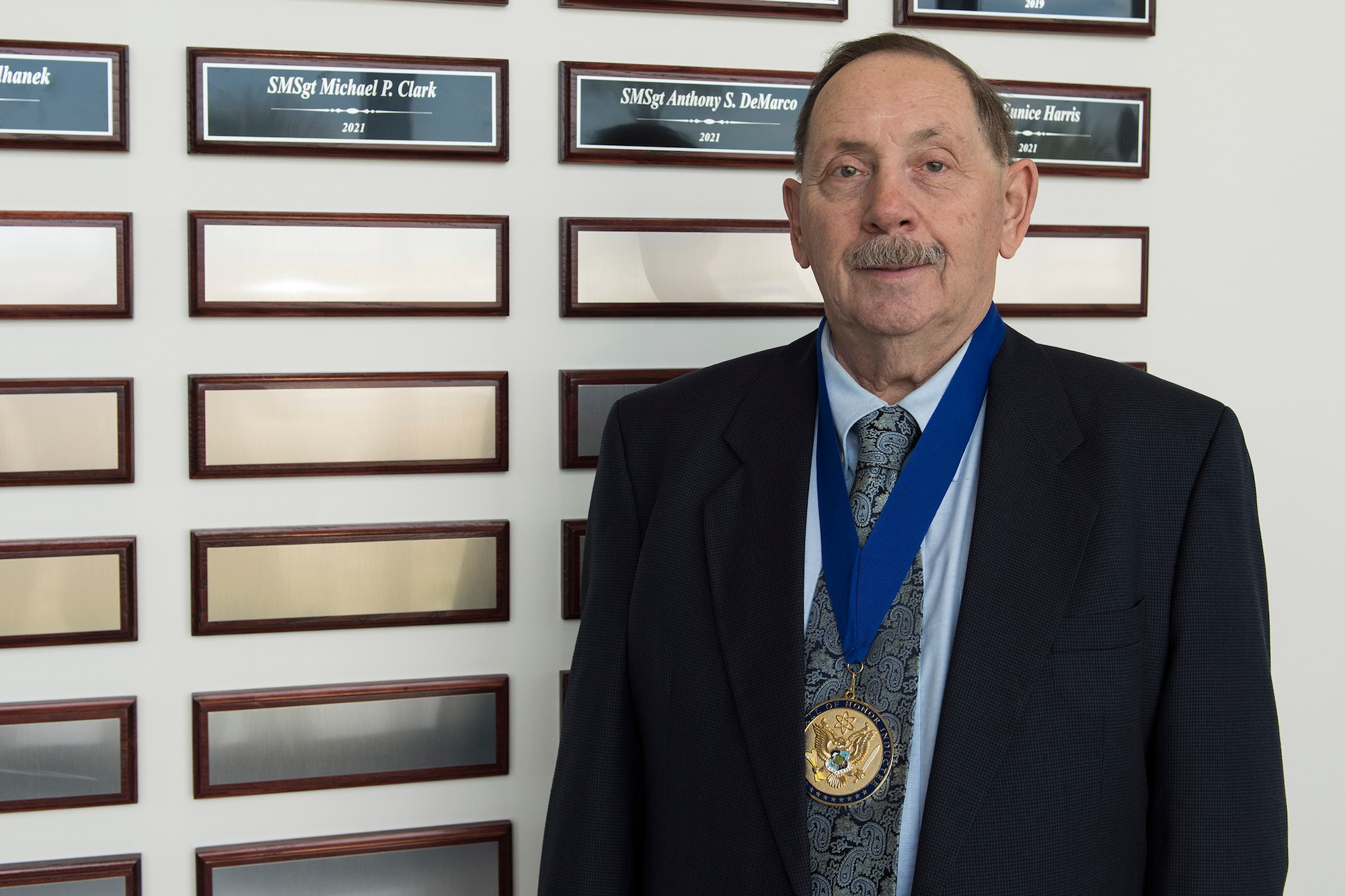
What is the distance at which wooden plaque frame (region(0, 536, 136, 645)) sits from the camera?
4.81 feet

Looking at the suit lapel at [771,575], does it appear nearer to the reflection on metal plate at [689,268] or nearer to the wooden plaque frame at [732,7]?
the reflection on metal plate at [689,268]

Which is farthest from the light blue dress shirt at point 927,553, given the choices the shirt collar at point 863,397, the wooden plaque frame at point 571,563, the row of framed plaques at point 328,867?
the row of framed plaques at point 328,867

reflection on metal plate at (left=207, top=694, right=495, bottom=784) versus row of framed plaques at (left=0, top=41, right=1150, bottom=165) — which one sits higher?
row of framed plaques at (left=0, top=41, right=1150, bottom=165)

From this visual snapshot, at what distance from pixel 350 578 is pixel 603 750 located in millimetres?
560

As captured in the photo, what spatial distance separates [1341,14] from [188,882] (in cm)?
228

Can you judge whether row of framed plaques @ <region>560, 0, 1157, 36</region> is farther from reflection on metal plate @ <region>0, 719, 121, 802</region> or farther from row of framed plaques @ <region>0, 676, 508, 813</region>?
reflection on metal plate @ <region>0, 719, 121, 802</region>

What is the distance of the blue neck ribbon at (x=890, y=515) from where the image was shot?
1037mm

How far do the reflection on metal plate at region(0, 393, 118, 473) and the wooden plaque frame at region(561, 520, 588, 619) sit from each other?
634 mm

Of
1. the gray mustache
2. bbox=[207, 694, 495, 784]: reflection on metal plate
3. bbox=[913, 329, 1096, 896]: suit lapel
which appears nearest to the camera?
bbox=[913, 329, 1096, 896]: suit lapel

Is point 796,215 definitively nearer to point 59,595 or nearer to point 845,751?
point 845,751

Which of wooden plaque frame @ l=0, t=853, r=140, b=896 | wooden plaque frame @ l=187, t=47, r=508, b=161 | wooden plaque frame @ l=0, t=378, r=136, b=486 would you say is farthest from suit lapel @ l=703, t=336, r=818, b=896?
wooden plaque frame @ l=0, t=853, r=140, b=896

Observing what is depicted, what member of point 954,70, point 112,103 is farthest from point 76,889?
point 954,70

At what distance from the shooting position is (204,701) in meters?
1.52

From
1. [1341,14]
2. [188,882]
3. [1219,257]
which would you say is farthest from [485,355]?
[1341,14]
